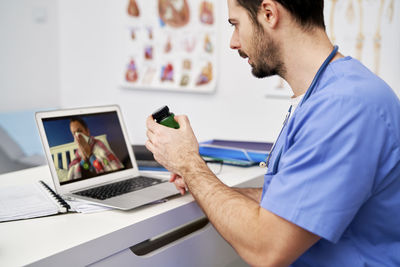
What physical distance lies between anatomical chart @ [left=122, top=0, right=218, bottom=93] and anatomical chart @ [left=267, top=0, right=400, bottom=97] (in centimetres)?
71

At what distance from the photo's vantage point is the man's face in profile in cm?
112

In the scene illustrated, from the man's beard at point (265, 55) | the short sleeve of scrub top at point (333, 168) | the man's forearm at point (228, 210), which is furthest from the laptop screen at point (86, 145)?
the short sleeve of scrub top at point (333, 168)

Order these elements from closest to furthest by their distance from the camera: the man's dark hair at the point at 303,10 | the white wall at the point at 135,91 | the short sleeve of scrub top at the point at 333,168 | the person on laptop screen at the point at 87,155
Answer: the short sleeve of scrub top at the point at 333,168
the man's dark hair at the point at 303,10
the person on laptop screen at the point at 87,155
the white wall at the point at 135,91

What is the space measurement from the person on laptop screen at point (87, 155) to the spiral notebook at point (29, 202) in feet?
0.28

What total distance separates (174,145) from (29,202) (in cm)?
36

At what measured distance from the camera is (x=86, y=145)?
1.14 metres

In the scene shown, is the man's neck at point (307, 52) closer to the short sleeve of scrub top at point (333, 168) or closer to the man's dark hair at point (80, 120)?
the short sleeve of scrub top at point (333, 168)

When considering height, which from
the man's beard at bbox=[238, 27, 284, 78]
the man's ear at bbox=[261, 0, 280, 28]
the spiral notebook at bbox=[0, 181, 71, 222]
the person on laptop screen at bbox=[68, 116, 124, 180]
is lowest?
the spiral notebook at bbox=[0, 181, 71, 222]

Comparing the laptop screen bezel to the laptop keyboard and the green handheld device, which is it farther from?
the green handheld device

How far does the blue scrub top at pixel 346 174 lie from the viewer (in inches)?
28.2

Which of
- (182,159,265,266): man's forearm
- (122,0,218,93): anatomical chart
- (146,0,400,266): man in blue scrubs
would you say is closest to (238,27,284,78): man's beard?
(146,0,400,266): man in blue scrubs

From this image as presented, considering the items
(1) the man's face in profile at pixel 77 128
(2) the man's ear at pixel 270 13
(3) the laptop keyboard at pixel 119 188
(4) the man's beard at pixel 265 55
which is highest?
(2) the man's ear at pixel 270 13

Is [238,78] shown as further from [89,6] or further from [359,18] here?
[89,6]

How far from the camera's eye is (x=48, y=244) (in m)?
0.78
